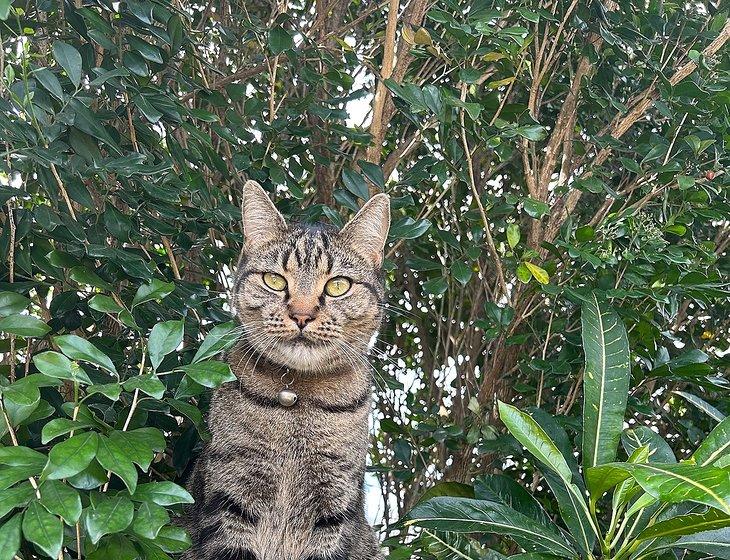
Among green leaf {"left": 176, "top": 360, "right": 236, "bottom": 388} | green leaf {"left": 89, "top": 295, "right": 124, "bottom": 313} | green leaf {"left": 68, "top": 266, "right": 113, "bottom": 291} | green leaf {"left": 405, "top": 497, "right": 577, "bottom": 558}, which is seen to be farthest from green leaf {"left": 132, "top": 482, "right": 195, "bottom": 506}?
green leaf {"left": 405, "top": 497, "right": 577, "bottom": 558}

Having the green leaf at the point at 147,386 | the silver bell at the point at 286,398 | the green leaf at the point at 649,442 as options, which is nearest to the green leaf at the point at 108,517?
the green leaf at the point at 147,386

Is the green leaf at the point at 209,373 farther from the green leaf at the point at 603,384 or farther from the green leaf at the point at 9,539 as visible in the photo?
the green leaf at the point at 603,384

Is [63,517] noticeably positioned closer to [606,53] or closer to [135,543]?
[135,543]

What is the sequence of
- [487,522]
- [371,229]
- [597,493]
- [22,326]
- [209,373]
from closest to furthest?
[209,373]
[22,326]
[597,493]
[487,522]
[371,229]

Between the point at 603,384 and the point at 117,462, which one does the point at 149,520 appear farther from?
the point at 603,384

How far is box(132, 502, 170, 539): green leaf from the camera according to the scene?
1453 mm

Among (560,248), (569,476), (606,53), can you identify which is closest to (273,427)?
(569,476)

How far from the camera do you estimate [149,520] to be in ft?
4.81

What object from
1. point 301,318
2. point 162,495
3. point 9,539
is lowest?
point 9,539

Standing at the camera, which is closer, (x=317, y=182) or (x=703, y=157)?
(x=703, y=157)

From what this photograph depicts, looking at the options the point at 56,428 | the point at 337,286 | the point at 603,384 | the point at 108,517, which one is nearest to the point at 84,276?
the point at 56,428

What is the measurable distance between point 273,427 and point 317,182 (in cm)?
108

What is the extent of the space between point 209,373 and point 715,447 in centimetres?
115

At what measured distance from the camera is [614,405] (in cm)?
199
